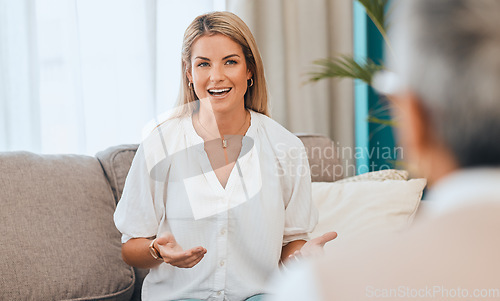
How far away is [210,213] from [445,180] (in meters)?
0.89

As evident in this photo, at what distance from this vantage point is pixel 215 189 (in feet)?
4.41

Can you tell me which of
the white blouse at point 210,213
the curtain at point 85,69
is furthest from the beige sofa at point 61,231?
the curtain at point 85,69

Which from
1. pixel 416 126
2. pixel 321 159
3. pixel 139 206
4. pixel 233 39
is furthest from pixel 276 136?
pixel 416 126

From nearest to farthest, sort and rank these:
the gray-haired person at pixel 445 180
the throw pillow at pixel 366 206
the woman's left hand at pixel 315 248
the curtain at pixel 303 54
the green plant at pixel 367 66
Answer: the gray-haired person at pixel 445 180
the woman's left hand at pixel 315 248
the throw pillow at pixel 366 206
the green plant at pixel 367 66
the curtain at pixel 303 54

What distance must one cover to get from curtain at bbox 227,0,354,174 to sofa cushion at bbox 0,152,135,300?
1100mm

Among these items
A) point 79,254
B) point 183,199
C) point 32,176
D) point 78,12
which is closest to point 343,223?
point 183,199

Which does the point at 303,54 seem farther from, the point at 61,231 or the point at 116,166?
the point at 61,231

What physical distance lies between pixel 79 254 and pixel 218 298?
51cm

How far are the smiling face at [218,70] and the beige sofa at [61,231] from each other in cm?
58

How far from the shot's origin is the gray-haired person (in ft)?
1.49

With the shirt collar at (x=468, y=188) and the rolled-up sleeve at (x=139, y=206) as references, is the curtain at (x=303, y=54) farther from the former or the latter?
the shirt collar at (x=468, y=188)

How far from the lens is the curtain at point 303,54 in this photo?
2.65 metres

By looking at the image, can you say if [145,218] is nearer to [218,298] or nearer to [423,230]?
[218,298]

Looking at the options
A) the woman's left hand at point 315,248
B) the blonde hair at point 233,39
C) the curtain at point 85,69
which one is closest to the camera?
the woman's left hand at point 315,248
